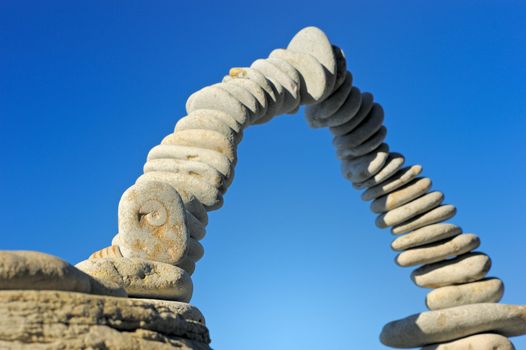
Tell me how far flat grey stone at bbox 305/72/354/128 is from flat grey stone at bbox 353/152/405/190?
0.69 meters

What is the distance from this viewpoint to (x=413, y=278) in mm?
8016

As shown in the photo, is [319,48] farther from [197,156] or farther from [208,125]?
[197,156]

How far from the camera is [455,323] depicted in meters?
7.13

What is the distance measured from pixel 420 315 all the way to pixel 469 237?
108 centimetres

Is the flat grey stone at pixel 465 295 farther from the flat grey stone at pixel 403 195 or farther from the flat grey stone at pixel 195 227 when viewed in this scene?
the flat grey stone at pixel 195 227

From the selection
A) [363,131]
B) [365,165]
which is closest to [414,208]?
[365,165]

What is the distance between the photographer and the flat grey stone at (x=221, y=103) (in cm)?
639

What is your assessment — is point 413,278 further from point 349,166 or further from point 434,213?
point 349,166

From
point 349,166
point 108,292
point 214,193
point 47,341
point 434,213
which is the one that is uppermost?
point 349,166

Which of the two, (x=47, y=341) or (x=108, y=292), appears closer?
(x=47, y=341)

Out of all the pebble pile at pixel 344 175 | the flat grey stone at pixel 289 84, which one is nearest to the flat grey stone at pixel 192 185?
the pebble pile at pixel 344 175

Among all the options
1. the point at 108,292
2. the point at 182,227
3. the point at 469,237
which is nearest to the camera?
the point at 108,292

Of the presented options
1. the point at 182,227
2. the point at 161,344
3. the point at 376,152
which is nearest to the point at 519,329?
the point at 376,152

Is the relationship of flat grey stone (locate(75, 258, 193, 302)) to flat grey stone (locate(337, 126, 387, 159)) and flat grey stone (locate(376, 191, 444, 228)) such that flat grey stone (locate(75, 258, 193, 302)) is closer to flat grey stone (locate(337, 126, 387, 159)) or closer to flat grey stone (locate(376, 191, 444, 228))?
flat grey stone (locate(376, 191, 444, 228))
